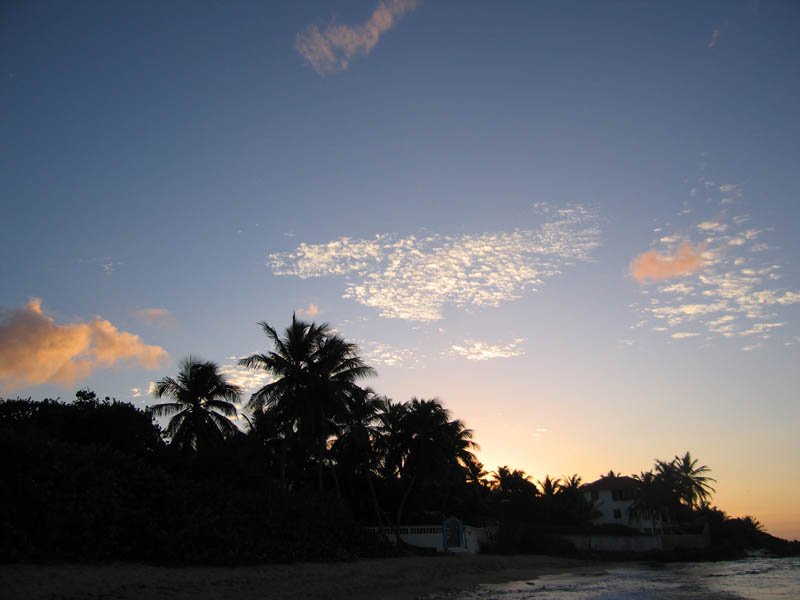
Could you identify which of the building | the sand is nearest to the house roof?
the building

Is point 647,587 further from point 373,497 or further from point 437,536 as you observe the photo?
point 373,497

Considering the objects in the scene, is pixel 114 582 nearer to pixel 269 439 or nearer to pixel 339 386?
pixel 339 386

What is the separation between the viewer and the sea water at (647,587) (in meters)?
20.2

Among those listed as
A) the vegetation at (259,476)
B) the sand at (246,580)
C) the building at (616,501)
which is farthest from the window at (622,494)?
the sand at (246,580)

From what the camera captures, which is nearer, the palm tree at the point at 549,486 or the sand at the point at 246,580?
the sand at the point at 246,580

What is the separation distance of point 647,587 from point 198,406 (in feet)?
82.6

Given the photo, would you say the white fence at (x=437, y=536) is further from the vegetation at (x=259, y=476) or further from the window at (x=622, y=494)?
the window at (x=622, y=494)

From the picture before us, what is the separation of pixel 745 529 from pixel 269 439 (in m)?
53.7

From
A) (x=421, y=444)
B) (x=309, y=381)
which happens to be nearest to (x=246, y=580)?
(x=309, y=381)

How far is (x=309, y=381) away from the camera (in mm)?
31703

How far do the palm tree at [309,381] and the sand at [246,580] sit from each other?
327 inches

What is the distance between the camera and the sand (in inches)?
530

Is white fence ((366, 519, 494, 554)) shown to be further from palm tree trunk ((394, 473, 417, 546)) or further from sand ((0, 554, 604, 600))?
sand ((0, 554, 604, 600))

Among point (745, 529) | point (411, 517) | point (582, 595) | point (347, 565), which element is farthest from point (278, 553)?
point (745, 529)
